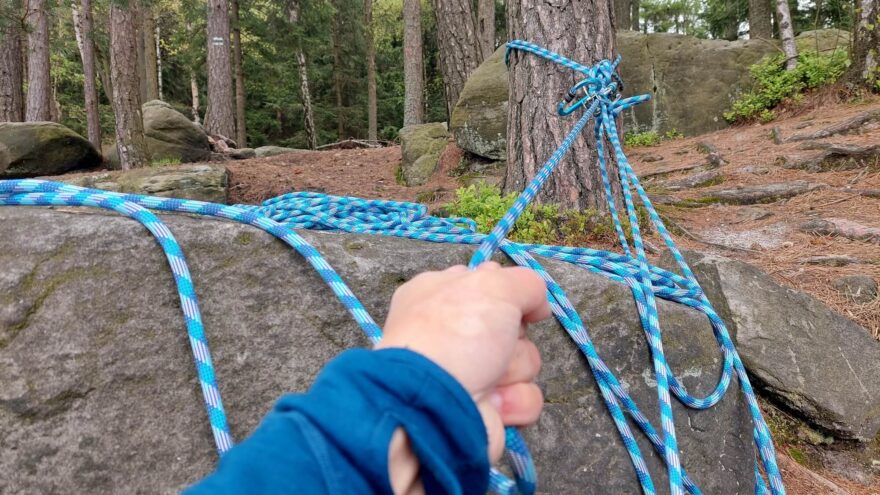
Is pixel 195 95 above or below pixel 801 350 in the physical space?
above

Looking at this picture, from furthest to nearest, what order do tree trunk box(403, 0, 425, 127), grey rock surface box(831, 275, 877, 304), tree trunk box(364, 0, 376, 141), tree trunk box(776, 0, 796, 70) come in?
1. tree trunk box(364, 0, 376, 141)
2. tree trunk box(403, 0, 425, 127)
3. tree trunk box(776, 0, 796, 70)
4. grey rock surface box(831, 275, 877, 304)

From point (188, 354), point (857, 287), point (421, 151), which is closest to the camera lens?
point (188, 354)

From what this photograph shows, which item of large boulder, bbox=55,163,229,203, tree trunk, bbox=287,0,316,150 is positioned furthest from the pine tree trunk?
large boulder, bbox=55,163,229,203

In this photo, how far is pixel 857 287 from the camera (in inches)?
116

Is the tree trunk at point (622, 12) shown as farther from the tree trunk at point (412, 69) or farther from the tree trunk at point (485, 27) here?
the tree trunk at point (412, 69)

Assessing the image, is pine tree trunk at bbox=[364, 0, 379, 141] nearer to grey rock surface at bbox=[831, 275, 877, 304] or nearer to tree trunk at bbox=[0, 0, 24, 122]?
tree trunk at bbox=[0, 0, 24, 122]

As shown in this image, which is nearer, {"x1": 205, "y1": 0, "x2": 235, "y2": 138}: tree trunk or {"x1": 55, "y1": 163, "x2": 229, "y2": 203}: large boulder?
{"x1": 55, "y1": 163, "x2": 229, "y2": 203}: large boulder

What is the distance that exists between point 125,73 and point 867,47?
33.3 feet

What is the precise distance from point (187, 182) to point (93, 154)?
5505 mm

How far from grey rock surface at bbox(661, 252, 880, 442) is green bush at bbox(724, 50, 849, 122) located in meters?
6.46

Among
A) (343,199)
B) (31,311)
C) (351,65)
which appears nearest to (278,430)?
(31,311)

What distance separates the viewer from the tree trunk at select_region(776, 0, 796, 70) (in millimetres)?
8094

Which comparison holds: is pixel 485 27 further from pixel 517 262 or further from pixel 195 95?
pixel 195 95

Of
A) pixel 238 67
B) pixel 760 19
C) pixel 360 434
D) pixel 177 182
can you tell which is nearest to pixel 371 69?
pixel 238 67
